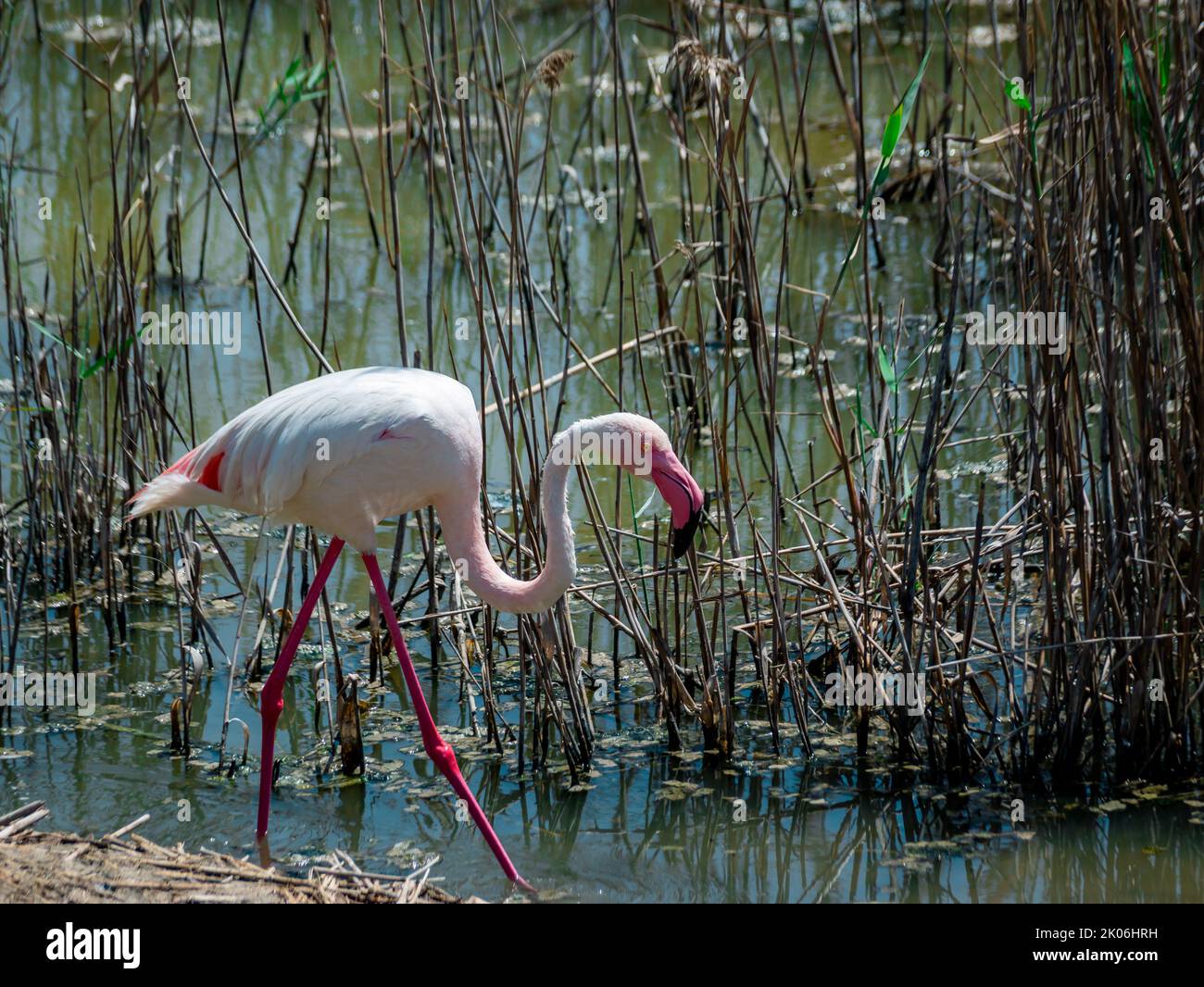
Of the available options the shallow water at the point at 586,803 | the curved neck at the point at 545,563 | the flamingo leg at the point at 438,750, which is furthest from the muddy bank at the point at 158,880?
the curved neck at the point at 545,563

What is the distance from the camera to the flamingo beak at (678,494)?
473 centimetres

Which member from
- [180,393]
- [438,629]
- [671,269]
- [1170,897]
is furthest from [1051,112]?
[671,269]

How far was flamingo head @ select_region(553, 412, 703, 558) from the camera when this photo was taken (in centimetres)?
472

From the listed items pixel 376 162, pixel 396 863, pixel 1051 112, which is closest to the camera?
pixel 1051 112

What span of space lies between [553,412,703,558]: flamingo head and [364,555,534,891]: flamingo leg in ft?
2.66

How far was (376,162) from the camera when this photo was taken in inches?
479

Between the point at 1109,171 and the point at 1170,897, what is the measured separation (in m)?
2.25

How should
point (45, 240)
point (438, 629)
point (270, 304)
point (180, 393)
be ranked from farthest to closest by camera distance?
point (45, 240) → point (270, 304) → point (180, 393) → point (438, 629)

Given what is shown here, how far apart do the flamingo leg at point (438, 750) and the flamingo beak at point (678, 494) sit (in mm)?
975

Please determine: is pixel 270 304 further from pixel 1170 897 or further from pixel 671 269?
pixel 1170 897
